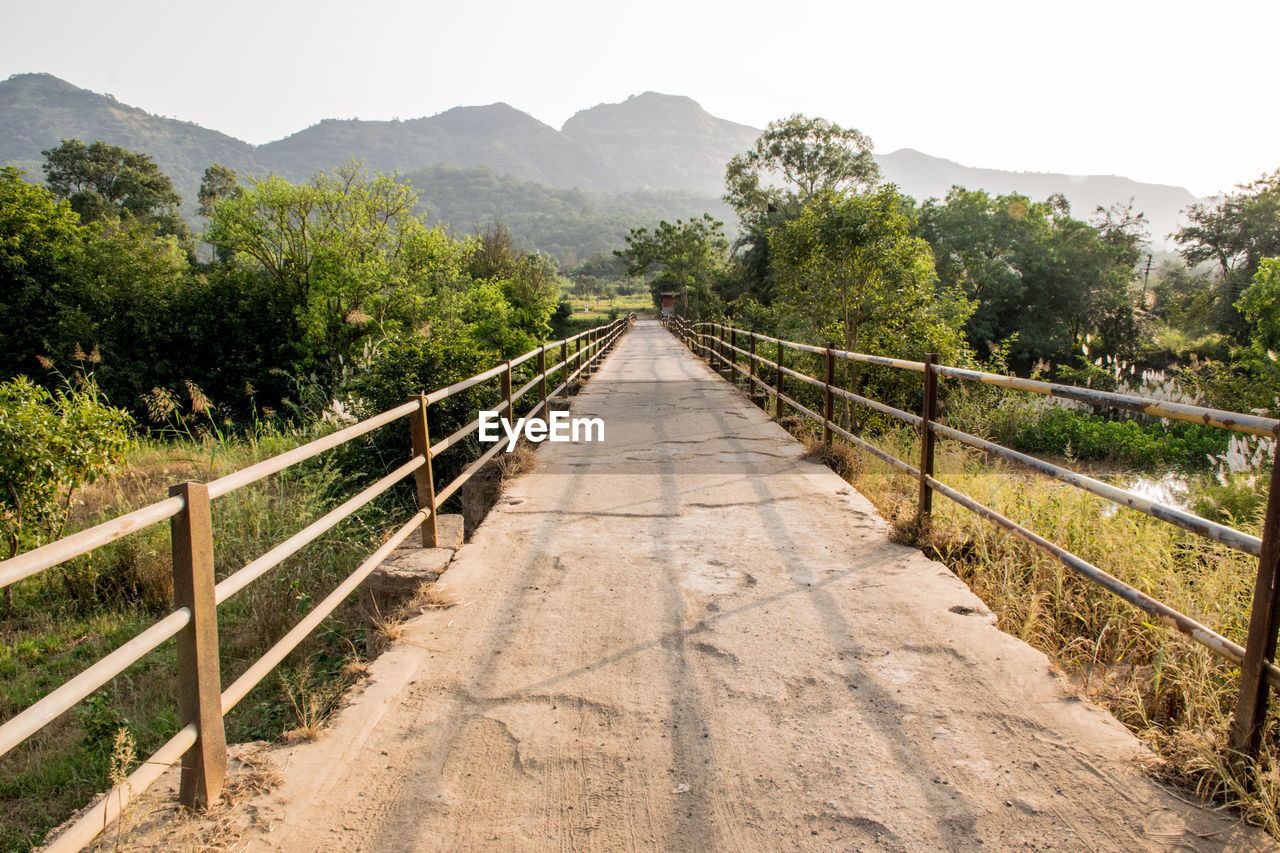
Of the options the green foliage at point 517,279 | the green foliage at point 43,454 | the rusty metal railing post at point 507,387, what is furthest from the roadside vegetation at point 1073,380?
the green foliage at point 517,279

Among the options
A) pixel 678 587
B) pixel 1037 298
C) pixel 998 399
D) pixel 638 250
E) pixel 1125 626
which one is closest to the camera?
pixel 1125 626

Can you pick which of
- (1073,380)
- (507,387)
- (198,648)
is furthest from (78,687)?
(1073,380)

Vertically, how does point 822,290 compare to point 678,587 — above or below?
above

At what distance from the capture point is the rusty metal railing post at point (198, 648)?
1.93 meters

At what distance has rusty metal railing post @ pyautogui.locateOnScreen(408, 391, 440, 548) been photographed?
402 cm

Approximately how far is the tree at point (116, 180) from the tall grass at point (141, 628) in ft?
198

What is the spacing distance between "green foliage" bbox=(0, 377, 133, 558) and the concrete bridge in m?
4.66

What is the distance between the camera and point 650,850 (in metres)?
1.90

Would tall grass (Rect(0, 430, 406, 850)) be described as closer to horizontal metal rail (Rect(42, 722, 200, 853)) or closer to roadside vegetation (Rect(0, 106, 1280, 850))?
roadside vegetation (Rect(0, 106, 1280, 850))

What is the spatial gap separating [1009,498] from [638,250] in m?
61.3

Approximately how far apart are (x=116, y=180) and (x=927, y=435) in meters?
73.0

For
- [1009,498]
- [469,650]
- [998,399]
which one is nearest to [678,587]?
[469,650]

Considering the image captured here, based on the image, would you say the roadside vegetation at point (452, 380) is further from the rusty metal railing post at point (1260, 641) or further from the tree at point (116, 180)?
the tree at point (116, 180)

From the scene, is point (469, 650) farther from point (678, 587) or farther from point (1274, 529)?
point (1274, 529)
